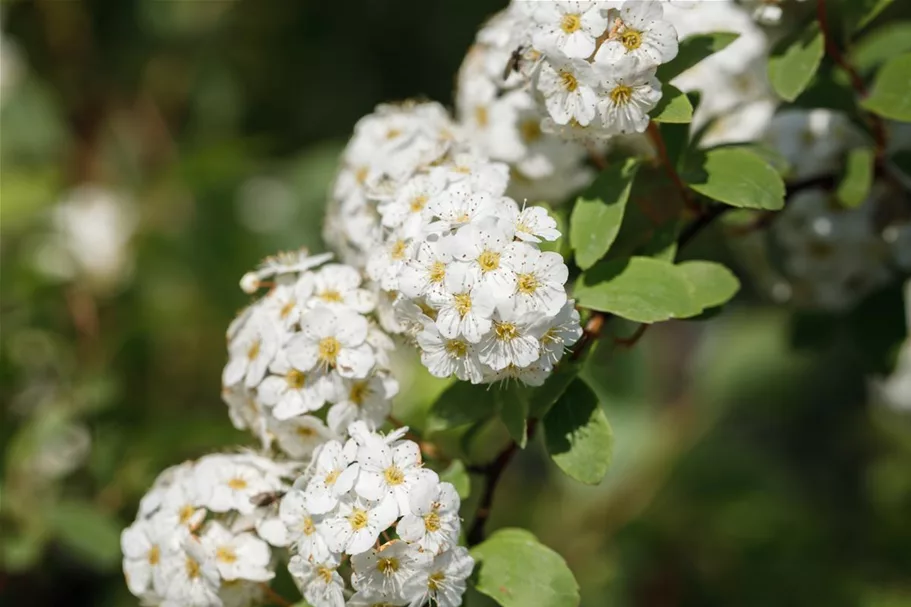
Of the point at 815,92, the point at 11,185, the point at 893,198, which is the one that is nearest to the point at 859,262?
the point at 893,198

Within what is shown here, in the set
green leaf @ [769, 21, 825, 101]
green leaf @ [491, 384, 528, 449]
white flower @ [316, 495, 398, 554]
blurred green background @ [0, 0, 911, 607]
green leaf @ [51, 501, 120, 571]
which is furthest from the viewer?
blurred green background @ [0, 0, 911, 607]

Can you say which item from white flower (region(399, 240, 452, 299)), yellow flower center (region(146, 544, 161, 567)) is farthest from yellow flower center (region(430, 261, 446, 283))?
yellow flower center (region(146, 544, 161, 567))

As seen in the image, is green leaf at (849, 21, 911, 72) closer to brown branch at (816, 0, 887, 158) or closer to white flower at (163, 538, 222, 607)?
brown branch at (816, 0, 887, 158)

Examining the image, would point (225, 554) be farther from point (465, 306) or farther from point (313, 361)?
point (465, 306)

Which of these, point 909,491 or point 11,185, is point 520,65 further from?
point 11,185

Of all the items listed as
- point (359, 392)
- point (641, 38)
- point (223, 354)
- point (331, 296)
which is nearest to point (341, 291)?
point (331, 296)

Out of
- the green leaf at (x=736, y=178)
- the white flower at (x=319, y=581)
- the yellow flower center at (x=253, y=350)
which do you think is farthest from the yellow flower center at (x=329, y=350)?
the green leaf at (x=736, y=178)
